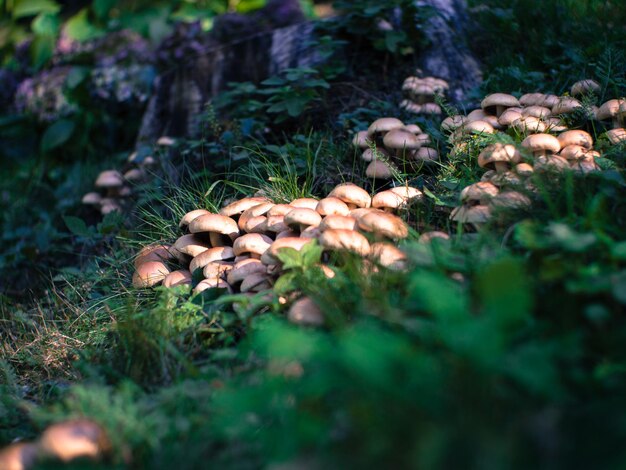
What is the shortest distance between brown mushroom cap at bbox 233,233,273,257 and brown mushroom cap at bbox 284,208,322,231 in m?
0.16

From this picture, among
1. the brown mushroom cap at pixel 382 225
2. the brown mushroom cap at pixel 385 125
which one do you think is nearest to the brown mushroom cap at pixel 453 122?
the brown mushroom cap at pixel 385 125

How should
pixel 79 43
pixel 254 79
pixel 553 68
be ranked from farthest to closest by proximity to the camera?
pixel 79 43, pixel 254 79, pixel 553 68

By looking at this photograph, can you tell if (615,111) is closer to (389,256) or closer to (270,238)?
(389,256)

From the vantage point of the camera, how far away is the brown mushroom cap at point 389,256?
2.23 m

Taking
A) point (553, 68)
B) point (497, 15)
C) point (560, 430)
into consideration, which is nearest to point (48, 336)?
point (560, 430)

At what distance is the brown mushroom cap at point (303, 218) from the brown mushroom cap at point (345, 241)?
21 centimetres

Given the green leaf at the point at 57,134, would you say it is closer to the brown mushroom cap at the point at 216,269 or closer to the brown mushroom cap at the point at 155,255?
the brown mushroom cap at the point at 155,255

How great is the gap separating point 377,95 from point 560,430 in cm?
350

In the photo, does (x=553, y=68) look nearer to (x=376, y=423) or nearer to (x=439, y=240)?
(x=439, y=240)

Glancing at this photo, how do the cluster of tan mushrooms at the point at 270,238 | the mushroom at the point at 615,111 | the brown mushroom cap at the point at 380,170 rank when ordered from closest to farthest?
the cluster of tan mushrooms at the point at 270,238, the mushroom at the point at 615,111, the brown mushroom cap at the point at 380,170

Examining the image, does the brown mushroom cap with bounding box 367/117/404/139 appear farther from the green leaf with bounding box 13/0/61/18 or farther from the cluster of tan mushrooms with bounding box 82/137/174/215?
the green leaf with bounding box 13/0/61/18

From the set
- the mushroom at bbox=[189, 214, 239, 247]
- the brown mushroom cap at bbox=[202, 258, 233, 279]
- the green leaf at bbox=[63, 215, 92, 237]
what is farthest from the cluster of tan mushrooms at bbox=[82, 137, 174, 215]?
the brown mushroom cap at bbox=[202, 258, 233, 279]

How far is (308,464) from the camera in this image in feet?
4.60

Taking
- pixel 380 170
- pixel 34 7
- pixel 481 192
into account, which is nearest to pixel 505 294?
pixel 481 192
